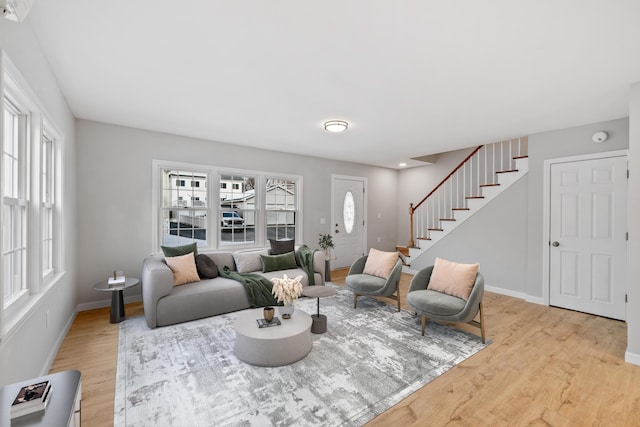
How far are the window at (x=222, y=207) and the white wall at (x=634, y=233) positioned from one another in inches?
186

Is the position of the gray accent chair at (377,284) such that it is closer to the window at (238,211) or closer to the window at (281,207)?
the window at (281,207)

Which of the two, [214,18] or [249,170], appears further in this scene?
[249,170]

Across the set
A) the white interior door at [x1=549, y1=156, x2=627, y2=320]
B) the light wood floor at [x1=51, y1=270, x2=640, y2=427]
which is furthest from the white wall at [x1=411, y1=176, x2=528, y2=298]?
the light wood floor at [x1=51, y1=270, x2=640, y2=427]

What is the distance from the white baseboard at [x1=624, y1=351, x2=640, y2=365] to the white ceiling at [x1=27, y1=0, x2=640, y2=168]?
2.60 meters

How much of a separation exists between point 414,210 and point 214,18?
19.6 ft

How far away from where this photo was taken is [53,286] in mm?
2623

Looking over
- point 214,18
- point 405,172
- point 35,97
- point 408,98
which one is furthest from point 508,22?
point 405,172

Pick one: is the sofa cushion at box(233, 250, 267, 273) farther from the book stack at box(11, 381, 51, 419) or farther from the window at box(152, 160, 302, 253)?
the book stack at box(11, 381, 51, 419)

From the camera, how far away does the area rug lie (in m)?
1.98

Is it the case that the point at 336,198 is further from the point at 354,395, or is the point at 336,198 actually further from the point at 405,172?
the point at 354,395

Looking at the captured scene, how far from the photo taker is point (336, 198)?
6.66 metres

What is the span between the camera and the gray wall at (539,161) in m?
4.04

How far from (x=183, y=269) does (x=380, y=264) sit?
2746 millimetres

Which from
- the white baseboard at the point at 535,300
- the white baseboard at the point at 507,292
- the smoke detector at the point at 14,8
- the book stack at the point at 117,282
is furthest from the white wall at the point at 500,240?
the smoke detector at the point at 14,8
